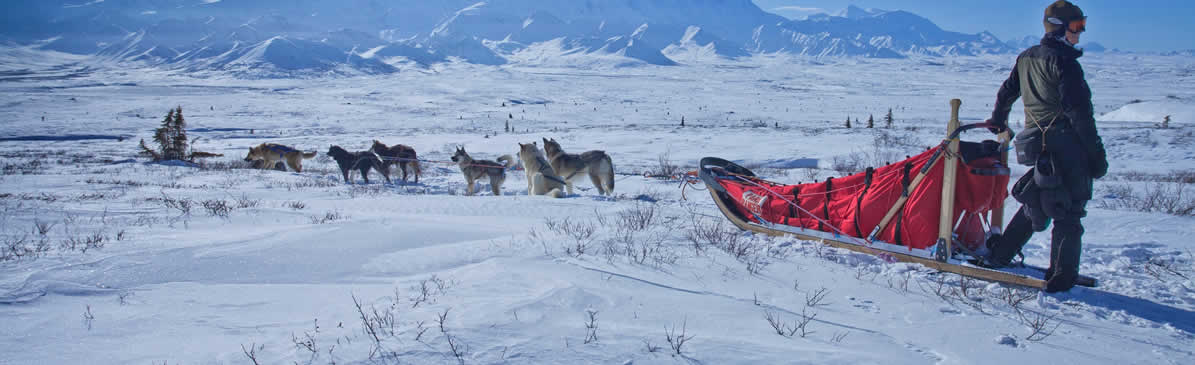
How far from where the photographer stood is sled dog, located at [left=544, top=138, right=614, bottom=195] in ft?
29.4

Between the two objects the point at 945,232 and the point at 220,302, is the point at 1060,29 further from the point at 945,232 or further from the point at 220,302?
the point at 220,302

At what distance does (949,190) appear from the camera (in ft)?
10.4

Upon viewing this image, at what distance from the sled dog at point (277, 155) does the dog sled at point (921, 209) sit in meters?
14.9

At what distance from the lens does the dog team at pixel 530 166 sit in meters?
8.88

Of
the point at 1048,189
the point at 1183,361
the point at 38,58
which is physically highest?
the point at 38,58

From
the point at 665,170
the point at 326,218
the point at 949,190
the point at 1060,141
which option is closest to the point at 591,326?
the point at 949,190

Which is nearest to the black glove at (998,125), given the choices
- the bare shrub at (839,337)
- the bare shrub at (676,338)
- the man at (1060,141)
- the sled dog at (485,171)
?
the man at (1060,141)

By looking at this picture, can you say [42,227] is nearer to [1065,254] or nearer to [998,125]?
[998,125]

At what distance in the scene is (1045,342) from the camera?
2.18 metres

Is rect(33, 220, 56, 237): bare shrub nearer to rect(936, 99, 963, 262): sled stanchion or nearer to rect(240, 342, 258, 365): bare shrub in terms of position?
rect(240, 342, 258, 365): bare shrub

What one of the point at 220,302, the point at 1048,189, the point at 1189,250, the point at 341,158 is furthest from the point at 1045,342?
the point at 341,158

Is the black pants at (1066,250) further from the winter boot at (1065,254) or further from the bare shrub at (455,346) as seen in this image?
the bare shrub at (455,346)

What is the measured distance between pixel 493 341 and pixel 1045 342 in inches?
86.5

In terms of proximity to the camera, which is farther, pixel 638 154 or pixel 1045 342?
pixel 638 154
